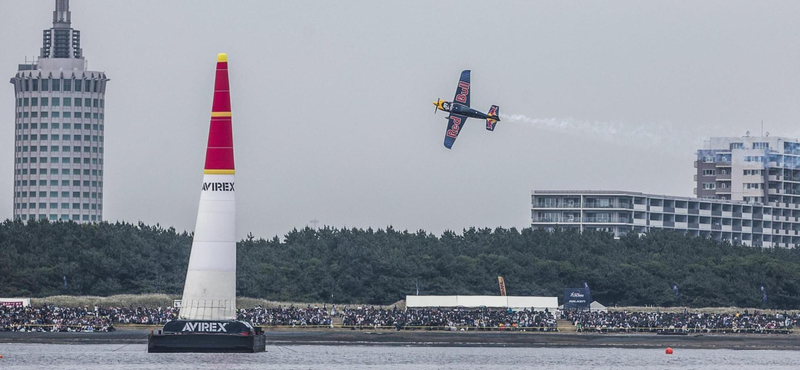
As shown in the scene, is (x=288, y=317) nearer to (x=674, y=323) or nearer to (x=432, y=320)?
(x=432, y=320)

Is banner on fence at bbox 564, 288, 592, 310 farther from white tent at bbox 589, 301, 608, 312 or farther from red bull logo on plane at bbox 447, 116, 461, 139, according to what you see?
red bull logo on plane at bbox 447, 116, 461, 139

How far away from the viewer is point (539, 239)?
605 feet

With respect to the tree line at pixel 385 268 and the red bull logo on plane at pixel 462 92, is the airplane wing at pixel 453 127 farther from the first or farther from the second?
the tree line at pixel 385 268

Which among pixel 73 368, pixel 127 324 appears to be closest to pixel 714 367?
pixel 73 368

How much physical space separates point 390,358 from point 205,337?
18894mm

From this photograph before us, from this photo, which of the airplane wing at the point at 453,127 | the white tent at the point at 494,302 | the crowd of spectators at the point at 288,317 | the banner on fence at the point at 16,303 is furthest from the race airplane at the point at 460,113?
the banner on fence at the point at 16,303

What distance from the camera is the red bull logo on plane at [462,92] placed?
113312mm

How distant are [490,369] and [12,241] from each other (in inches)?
4025

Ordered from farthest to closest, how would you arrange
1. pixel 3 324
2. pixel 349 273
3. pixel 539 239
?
pixel 539 239 → pixel 349 273 → pixel 3 324

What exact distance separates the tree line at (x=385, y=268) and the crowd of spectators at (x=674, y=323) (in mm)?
27830

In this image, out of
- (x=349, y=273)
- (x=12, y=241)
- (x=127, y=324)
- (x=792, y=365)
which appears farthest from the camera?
(x=12, y=241)

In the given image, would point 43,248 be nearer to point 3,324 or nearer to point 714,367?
point 3,324

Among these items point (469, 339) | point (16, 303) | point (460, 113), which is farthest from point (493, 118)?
point (16, 303)

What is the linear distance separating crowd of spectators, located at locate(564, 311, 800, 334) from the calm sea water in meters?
17.4
